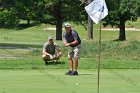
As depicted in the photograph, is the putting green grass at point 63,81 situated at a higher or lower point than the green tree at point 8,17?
lower

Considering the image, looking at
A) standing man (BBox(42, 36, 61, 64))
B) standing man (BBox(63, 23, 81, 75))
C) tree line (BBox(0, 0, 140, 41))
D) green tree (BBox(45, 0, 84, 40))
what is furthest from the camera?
green tree (BBox(45, 0, 84, 40))

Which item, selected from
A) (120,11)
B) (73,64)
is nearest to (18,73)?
(73,64)

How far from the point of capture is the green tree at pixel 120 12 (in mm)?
53353

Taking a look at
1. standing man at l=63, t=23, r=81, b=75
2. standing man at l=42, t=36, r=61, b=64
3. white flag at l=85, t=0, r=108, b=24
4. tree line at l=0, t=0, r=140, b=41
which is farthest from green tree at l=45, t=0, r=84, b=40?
white flag at l=85, t=0, r=108, b=24

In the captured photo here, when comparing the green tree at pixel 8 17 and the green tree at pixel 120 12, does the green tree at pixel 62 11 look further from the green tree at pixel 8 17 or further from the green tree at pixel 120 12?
the green tree at pixel 8 17

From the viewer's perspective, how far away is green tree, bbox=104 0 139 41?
53.4 metres

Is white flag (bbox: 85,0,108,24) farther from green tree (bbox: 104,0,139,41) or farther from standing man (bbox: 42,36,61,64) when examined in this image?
green tree (bbox: 104,0,139,41)

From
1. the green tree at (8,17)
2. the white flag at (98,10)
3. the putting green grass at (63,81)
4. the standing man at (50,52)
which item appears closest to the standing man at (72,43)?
the putting green grass at (63,81)

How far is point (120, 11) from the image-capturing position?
190ft

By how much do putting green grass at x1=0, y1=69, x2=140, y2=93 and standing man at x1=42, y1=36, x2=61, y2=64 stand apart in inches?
66.8

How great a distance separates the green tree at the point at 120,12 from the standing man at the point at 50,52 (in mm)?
30378

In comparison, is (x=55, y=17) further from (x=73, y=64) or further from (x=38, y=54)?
(x=73, y=64)

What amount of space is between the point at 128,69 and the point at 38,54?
8724 millimetres

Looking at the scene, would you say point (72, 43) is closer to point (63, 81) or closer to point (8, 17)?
point (63, 81)
